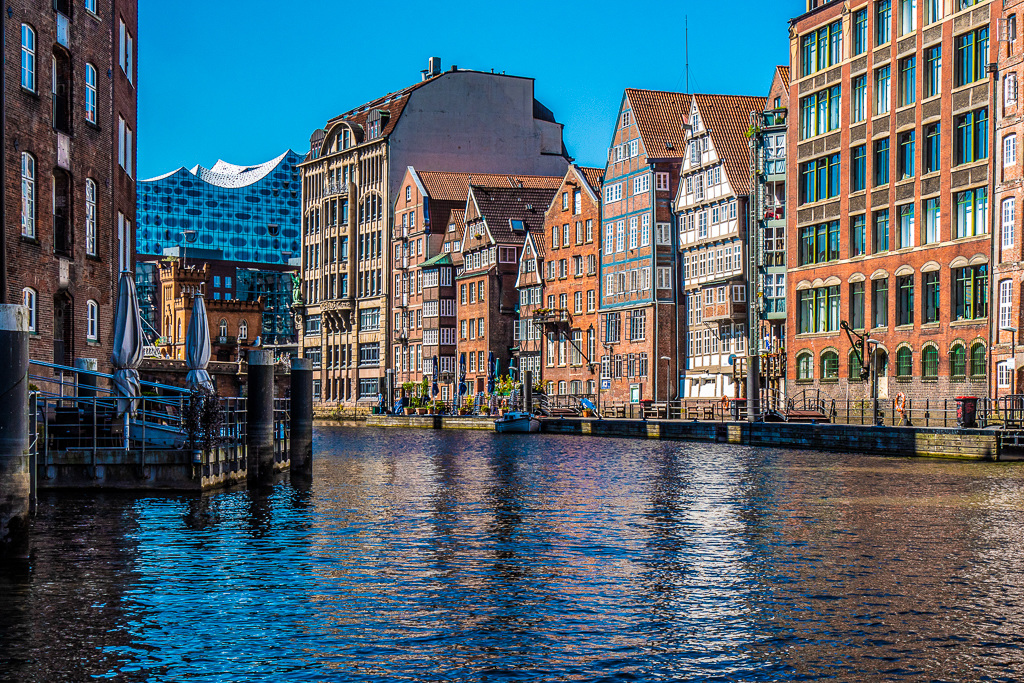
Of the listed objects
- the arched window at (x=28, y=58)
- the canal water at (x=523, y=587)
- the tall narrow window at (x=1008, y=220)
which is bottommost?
the canal water at (x=523, y=587)

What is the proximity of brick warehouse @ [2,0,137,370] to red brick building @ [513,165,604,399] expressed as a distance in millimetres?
63402

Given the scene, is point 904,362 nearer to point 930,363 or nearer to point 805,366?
point 930,363

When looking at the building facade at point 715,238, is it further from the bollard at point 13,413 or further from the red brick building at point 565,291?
the bollard at point 13,413

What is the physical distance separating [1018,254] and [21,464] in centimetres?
5464

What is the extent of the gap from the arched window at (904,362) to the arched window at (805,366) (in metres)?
8.79

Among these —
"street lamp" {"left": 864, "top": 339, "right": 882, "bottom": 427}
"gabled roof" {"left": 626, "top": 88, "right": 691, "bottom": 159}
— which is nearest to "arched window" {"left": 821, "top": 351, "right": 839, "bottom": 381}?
"street lamp" {"left": 864, "top": 339, "right": 882, "bottom": 427}

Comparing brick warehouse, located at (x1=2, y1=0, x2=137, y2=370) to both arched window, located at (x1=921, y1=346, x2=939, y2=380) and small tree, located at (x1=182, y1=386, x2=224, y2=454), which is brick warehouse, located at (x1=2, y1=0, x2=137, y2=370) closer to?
small tree, located at (x1=182, y1=386, x2=224, y2=454)

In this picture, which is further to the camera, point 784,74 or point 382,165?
point 382,165

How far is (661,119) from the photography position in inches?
4232

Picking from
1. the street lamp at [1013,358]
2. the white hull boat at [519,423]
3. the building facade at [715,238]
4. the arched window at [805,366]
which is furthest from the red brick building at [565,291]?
the street lamp at [1013,358]

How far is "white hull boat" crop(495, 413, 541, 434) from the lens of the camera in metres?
94.4

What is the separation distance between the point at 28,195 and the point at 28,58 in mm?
4121

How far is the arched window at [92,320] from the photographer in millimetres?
48656

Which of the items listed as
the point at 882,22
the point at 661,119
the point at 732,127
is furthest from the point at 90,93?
the point at 661,119
